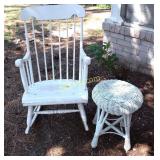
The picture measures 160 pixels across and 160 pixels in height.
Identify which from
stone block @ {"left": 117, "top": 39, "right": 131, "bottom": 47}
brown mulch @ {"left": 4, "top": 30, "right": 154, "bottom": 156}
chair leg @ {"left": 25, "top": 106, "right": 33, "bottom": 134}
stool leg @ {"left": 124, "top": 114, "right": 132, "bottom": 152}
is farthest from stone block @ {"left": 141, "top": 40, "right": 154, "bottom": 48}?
chair leg @ {"left": 25, "top": 106, "right": 33, "bottom": 134}

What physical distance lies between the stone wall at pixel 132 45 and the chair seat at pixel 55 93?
1281mm

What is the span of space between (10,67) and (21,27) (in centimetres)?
193

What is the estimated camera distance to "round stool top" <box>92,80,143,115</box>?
2.57 metres

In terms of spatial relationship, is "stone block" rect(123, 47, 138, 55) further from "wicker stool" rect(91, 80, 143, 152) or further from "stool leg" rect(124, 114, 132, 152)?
"stool leg" rect(124, 114, 132, 152)

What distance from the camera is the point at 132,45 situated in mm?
4137

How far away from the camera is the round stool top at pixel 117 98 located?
2574mm

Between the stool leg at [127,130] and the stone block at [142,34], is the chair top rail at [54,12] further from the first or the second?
the stone block at [142,34]

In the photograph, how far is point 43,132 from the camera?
3.15 m

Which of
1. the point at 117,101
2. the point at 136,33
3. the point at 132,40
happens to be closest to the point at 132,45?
the point at 132,40

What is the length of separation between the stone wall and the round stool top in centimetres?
129

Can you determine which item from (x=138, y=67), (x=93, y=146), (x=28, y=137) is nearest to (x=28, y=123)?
(x=28, y=137)

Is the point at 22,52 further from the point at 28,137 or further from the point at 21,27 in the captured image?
the point at 28,137

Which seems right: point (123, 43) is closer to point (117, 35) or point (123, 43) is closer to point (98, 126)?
point (117, 35)

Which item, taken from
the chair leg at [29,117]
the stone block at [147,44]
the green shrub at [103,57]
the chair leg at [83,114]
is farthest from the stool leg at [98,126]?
the stone block at [147,44]
